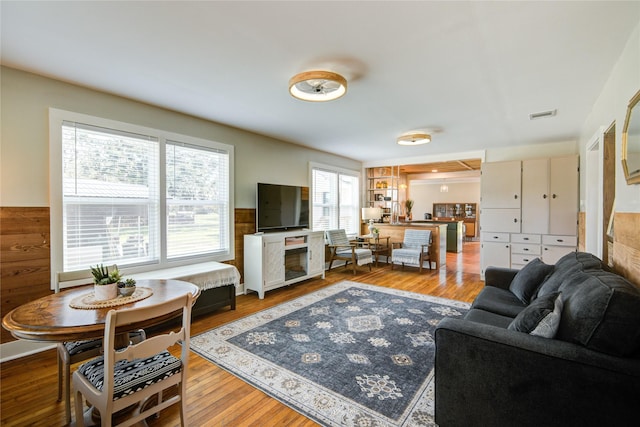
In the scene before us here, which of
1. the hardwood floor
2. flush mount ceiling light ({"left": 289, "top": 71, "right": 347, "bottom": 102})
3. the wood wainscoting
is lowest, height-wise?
the hardwood floor

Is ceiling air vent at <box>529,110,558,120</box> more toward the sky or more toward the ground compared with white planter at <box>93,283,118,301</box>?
more toward the sky

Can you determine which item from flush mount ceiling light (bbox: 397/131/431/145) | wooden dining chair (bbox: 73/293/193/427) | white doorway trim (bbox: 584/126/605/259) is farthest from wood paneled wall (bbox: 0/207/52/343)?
white doorway trim (bbox: 584/126/605/259)

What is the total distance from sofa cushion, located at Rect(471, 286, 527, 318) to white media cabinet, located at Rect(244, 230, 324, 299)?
2713 millimetres

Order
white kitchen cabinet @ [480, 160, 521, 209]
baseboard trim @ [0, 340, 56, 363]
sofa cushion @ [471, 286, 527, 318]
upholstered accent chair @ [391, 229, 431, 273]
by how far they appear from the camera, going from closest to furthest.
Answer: sofa cushion @ [471, 286, 527, 318]
baseboard trim @ [0, 340, 56, 363]
white kitchen cabinet @ [480, 160, 521, 209]
upholstered accent chair @ [391, 229, 431, 273]

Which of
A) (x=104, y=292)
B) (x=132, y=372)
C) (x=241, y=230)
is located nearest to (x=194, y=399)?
(x=132, y=372)

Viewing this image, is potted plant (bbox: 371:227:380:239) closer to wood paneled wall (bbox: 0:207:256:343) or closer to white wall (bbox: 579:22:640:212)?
white wall (bbox: 579:22:640:212)

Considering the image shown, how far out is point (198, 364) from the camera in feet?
7.98

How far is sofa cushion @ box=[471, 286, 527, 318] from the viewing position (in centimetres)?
237

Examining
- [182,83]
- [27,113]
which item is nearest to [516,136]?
[182,83]

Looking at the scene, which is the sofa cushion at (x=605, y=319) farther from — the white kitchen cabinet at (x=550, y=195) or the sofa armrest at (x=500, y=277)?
the white kitchen cabinet at (x=550, y=195)

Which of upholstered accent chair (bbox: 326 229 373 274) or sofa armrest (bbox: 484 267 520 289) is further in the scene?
upholstered accent chair (bbox: 326 229 373 274)

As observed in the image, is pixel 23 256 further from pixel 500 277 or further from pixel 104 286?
pixel 500 277

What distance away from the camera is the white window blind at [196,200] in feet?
11.9

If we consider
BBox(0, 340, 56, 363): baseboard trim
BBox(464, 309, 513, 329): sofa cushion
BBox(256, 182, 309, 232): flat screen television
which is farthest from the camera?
BBox(256, 182, 309, 232): flat screen television
